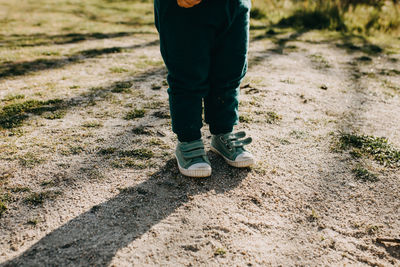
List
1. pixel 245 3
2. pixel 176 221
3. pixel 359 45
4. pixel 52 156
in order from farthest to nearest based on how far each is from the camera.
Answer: pixel 359 45
pixel 52 156
pixel 245 3
pixel 176 221

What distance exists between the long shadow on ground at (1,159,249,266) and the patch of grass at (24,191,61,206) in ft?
0.73

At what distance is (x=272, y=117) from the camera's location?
8.54ft

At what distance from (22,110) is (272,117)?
6.15ft

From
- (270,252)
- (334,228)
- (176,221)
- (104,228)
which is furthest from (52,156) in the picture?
(334,228)

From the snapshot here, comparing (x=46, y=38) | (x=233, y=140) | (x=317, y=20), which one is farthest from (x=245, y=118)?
(x=317, y=20)

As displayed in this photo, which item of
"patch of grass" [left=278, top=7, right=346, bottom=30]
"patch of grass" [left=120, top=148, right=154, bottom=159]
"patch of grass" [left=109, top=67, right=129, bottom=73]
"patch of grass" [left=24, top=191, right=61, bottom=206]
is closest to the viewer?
"patch of grass" [left=24, top=191, right=61, bottom=206]

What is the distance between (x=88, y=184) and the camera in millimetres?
1771

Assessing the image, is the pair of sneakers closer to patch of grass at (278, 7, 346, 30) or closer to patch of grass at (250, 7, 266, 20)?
patch of grass at (278, 7, 346, 30)

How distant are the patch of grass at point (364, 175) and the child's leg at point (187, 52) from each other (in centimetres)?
93

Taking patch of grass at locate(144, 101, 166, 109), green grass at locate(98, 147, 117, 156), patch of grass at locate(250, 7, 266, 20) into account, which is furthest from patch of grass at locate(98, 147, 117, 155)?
patch of grass at locate(250, 7, 266, 20)

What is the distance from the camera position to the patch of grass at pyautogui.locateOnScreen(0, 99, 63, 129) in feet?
7.90

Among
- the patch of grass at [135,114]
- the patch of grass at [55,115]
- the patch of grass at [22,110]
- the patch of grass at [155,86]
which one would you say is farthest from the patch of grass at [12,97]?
the patch of grass at [155,86]

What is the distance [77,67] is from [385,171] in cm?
304

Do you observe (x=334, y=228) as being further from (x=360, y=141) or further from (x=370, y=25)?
(x=370, y=25)
